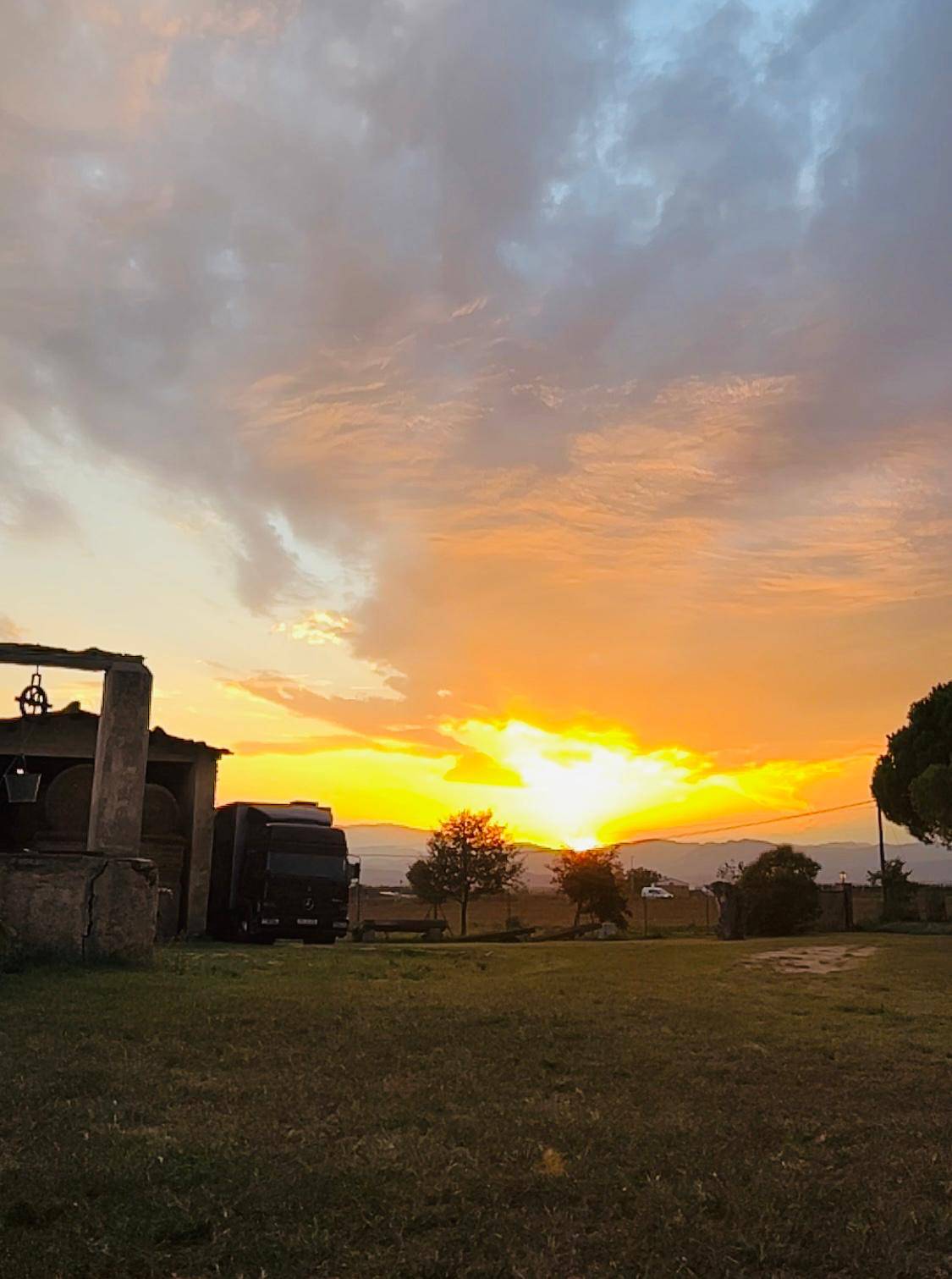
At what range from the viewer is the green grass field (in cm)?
443

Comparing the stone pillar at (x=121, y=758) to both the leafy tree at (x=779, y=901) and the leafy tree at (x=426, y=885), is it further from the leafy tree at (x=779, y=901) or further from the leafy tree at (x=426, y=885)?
the leafy tree at (x=426, y=885)

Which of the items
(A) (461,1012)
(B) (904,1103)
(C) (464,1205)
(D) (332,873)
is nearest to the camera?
(C) (464,1205)

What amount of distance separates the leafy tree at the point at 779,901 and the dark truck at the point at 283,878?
44.5 ft

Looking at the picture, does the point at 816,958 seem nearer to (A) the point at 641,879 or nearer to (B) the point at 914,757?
(B) the point at 914,757

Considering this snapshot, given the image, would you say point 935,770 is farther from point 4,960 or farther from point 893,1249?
point 893,1249

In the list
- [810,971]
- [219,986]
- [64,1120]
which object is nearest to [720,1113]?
[64,1120]

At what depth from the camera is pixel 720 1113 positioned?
270 inches

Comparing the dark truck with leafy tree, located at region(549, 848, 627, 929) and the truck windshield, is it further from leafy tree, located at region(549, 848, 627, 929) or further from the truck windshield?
leafy tree, located at region(549, 848, 627, 929)

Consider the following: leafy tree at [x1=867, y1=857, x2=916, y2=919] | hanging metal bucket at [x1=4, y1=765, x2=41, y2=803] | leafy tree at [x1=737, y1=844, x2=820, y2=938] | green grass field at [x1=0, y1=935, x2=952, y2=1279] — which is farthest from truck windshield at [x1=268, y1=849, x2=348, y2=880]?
leafy tree at [x1=867, y1=857, x2=916, y2=919]

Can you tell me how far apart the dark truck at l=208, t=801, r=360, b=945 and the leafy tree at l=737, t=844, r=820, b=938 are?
13.6 metres

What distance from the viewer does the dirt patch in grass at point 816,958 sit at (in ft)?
63.8

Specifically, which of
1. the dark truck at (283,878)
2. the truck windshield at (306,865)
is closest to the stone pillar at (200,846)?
the dark truck at (283,878)

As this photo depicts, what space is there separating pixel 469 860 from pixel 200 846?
18.9m

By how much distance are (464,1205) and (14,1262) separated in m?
2.04
